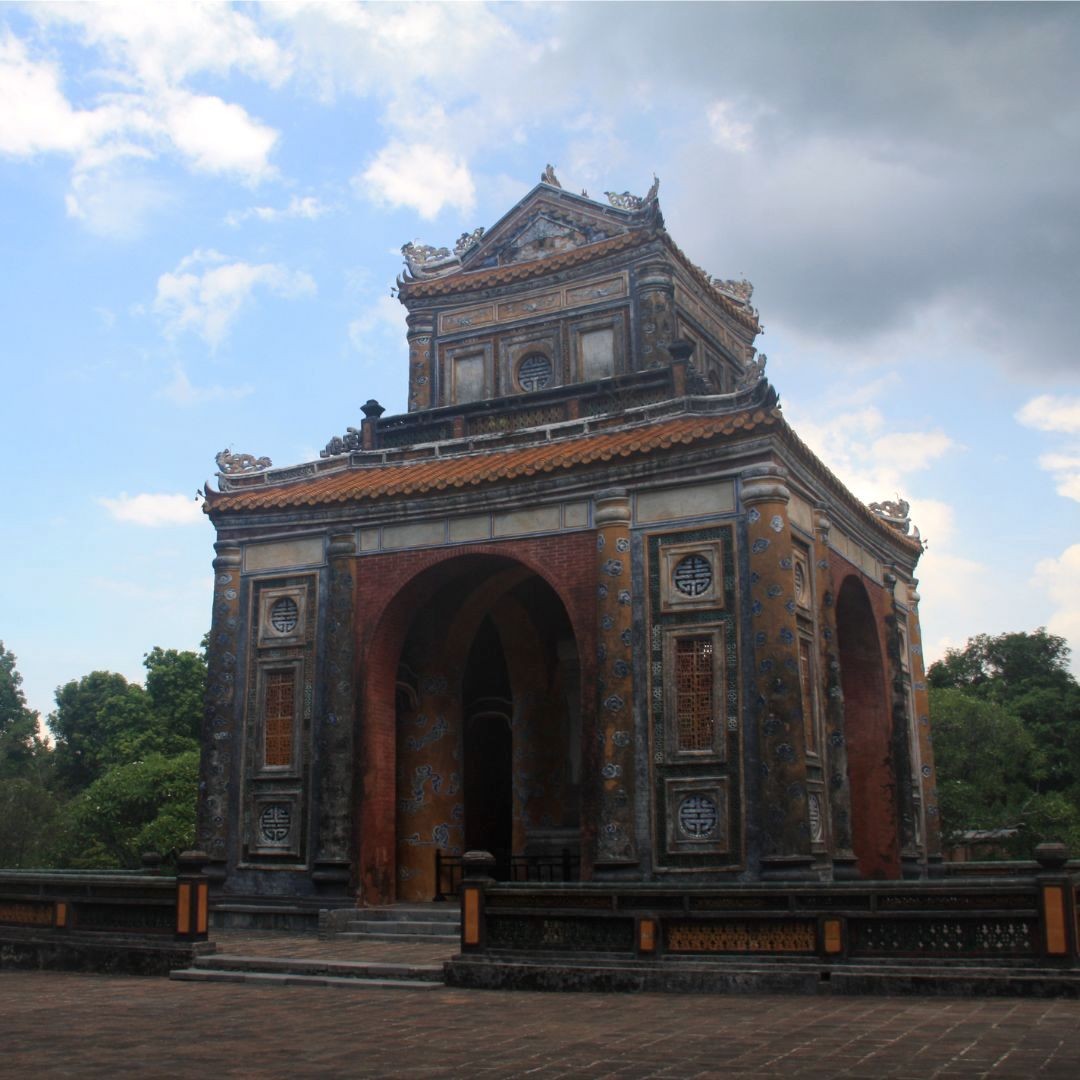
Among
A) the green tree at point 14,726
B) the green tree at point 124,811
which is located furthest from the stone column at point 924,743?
the green tree at point 14,726

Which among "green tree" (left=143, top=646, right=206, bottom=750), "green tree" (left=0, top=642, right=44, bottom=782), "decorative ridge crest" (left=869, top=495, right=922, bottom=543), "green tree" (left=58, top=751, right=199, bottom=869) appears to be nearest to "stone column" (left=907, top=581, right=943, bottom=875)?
"decorative ridge crest" (left=869, top=495, right=922, bottom=543)

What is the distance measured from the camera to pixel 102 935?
44.1ft

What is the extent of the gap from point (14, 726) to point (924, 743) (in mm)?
47940

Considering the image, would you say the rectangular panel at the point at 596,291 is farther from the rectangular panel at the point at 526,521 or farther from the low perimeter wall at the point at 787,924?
the low perimeter wall at the point at 787,924

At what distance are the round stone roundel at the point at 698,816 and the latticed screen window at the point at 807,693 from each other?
1436 millimetres

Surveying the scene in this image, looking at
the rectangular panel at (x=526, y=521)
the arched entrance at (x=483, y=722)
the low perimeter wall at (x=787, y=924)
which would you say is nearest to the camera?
the low perimeter wall at (x=787, y=924)

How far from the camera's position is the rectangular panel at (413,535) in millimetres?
17203

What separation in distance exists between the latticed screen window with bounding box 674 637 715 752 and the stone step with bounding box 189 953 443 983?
14.0 ft

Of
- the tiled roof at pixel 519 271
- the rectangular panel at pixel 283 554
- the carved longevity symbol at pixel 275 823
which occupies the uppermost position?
the tiled roof at pixel 519 271

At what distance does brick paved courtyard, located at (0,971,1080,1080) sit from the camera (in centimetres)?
680

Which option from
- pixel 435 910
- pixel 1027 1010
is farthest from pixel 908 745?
pixel 1027 1010

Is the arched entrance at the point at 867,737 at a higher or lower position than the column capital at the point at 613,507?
lower

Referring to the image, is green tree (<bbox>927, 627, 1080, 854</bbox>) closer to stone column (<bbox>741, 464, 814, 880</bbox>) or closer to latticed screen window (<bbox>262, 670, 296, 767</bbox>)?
stone column (<bbox>741, 464, 814, 880</bbox>)

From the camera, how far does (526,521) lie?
1661 cm
